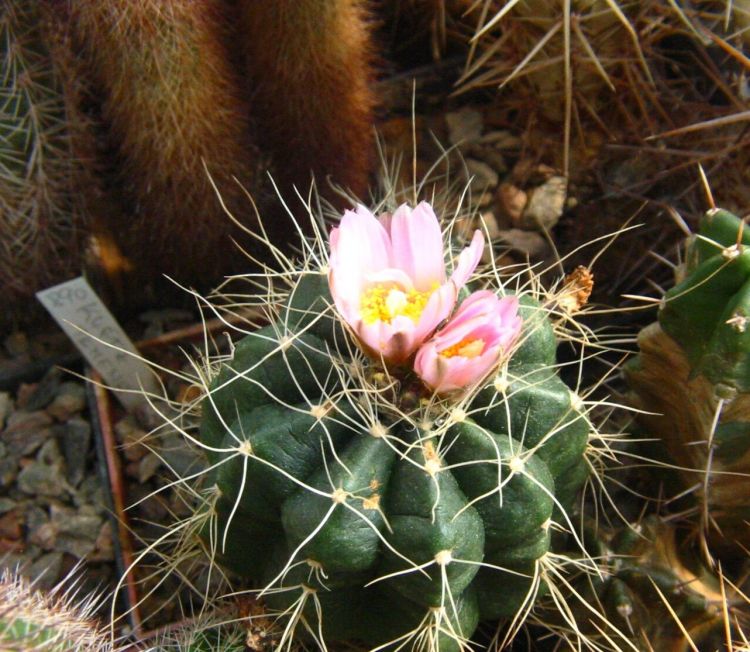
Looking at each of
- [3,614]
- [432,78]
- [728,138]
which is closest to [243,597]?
[3,614]

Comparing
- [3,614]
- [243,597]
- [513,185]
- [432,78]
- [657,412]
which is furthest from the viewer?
[432,78]

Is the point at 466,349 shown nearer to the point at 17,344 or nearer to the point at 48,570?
the point at 48,570

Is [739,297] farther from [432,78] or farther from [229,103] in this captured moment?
[432,78]

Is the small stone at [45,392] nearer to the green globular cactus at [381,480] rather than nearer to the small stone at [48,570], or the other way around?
the small stone at [48,570]

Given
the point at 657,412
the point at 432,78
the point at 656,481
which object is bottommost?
the point at 656,481

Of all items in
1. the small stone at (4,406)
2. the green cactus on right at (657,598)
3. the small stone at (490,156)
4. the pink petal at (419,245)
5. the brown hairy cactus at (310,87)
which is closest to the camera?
the pink petal at (419,245)

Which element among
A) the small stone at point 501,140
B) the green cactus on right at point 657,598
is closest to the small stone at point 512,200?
the small stone at point 501,140

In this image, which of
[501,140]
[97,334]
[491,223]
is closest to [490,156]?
[501,140]
